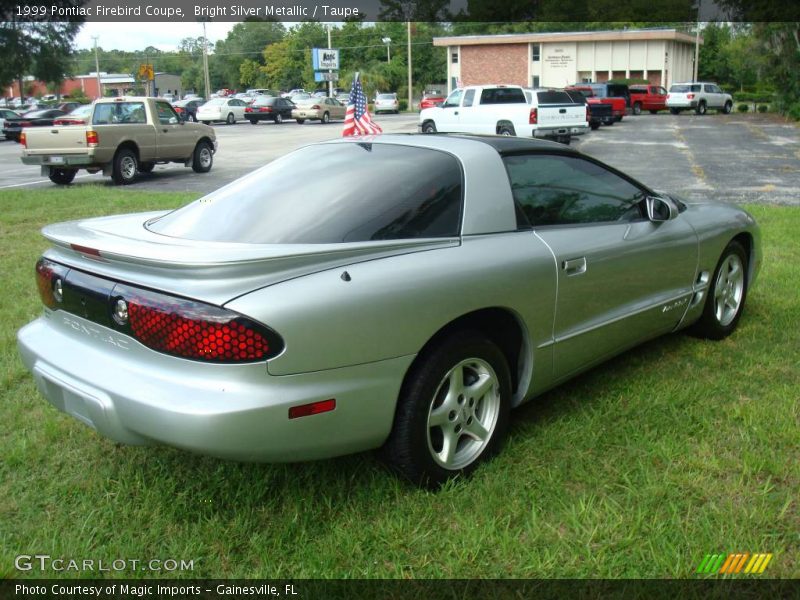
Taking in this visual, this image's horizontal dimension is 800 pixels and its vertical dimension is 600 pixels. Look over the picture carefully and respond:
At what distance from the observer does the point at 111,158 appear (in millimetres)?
15789

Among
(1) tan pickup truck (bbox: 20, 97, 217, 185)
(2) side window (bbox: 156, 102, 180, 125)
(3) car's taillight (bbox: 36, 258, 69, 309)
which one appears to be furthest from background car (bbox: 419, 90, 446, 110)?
(3) car's taillight (bbox: 36, 258, 69, 309)

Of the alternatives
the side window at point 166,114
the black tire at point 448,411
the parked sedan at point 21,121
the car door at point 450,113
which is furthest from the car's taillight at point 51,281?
the parked sedan at point 21,121

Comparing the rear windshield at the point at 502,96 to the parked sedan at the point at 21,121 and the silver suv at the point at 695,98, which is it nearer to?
the parked sedan at the point at 21,121

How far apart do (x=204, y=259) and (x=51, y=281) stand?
1021mm

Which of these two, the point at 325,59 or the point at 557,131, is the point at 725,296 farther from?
the point at 325,59

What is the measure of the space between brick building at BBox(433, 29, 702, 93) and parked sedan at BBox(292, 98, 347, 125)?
1285cm

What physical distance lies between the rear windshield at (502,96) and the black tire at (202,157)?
8701 millimetres

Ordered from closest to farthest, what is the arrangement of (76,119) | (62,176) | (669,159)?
(76,119), (62,176), (669,159)

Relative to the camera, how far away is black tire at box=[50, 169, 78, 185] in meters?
16.3

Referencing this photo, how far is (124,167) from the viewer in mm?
16109

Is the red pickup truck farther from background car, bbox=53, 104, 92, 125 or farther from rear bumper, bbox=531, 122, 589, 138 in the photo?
background car, bbox=53, 104, 92, 125

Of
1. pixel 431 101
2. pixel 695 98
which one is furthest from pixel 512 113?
pixel 695 98

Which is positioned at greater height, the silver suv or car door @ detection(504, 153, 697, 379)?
the silver suv

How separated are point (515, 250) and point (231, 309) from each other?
1419 millimetres
